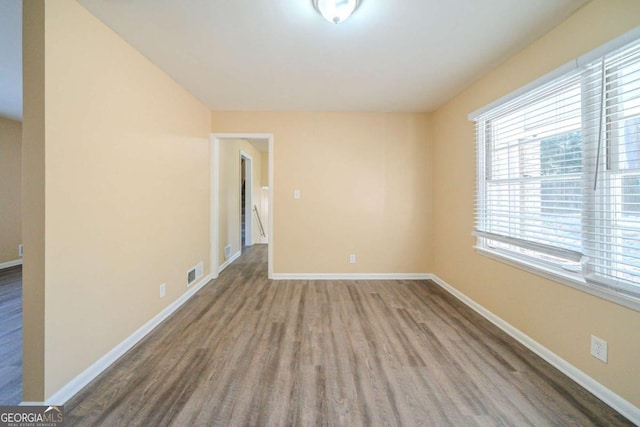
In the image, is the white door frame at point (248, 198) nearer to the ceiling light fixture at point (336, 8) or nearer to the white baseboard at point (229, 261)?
the white baseboard at point (229, 261)

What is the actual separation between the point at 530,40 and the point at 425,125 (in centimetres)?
170

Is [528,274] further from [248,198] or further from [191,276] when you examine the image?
[248,198]

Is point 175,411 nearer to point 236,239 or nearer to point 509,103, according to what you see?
point 509,103

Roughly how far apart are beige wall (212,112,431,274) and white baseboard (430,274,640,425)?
135 cm

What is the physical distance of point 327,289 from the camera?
326 cm

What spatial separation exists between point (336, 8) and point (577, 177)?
74.8 inches

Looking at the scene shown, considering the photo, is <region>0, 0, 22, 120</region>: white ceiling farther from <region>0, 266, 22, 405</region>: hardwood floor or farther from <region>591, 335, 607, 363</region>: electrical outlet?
<region>591, 335, 607, 363</region>: electrical outlet

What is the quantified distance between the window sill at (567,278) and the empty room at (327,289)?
1 centimetres

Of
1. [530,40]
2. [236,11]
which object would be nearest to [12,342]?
[236,11]

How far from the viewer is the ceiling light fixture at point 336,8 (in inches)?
58.6

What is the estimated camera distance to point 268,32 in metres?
1.82

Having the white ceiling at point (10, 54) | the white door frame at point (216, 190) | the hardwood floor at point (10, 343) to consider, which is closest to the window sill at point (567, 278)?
the white door frame at point (216, 190)

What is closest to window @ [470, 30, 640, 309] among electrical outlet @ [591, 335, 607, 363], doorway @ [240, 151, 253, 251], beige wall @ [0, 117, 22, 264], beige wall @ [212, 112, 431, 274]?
electrical outlet @ [591, 335, 607, 363]

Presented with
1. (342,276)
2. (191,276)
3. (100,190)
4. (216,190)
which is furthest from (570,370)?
(216,190)
